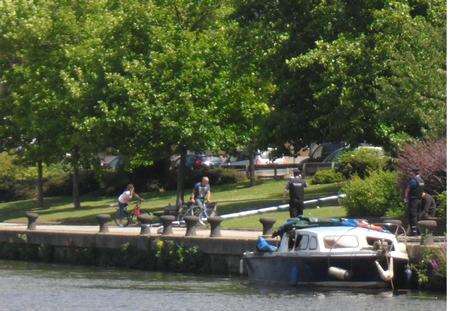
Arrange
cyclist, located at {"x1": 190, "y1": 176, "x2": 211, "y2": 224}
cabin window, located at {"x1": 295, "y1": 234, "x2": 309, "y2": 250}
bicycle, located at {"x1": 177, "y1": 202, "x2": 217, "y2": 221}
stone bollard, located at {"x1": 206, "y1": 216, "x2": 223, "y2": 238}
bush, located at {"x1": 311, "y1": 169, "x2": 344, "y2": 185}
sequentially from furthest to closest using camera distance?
bush, located at {"x1": 311, "y1": 169, "x2": 344, "y2": 185} → cyclist, located at {"x1": 190, "y1": 176, "x2": 211, "y2": 224} → bicycle, located at {"x1": 177, "y1": 202, "x2": 217, "y2": 221} → stone bollard, located at {"x1": 206, "y1": 216, "x2": 223, "y2": 238} → cabin window, located at {"x1": 295, "y1": 234, "x2": 309, "y2": 250}

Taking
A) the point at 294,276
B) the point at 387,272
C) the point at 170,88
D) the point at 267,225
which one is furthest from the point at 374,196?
the point at 170,88

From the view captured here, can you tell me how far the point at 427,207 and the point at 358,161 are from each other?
2072cm

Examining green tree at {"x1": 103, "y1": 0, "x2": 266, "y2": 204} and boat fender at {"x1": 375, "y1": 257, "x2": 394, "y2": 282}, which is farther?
green tree at {"x1": 103, "y1": 0, "x2": 266, "y2": 204}

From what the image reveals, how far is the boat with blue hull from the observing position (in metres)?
28.3

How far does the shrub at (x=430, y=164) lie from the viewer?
3447 centimetres

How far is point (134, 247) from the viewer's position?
37406mm

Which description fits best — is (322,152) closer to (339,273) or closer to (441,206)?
(441,206)

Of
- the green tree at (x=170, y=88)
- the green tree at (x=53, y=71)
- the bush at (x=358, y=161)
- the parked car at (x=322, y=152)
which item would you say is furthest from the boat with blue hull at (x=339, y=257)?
the parked car at (x=322, y=152)

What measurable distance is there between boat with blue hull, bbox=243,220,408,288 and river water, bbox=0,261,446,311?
1.02 ft

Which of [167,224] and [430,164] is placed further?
[167,224]

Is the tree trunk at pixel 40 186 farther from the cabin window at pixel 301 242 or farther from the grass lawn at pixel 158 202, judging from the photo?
the cabin window at pixel 301 242

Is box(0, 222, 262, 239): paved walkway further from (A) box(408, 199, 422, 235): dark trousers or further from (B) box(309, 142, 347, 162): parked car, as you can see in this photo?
(B) box(309, 142, 347, 162): parked car

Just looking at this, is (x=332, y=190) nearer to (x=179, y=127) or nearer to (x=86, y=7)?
(x=179, y=127)

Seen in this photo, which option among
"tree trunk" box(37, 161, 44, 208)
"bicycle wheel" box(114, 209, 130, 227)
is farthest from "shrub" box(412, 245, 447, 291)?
"tree trunk" box(37, 161, 44, 208)
